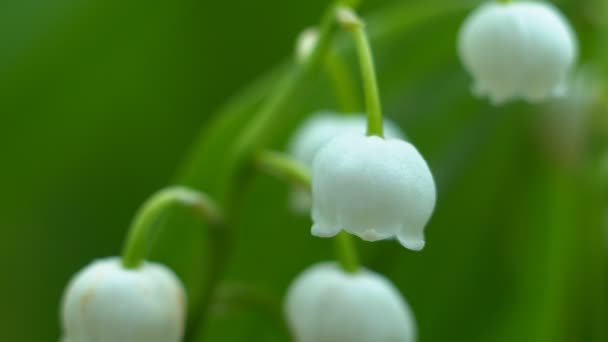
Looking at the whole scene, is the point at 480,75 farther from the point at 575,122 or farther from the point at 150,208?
the point at 575,122

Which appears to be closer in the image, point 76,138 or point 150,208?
point 150,208

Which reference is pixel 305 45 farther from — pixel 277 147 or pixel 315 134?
pixel 277 147

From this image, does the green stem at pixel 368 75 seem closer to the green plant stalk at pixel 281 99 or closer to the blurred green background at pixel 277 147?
the green plant stalk at pixel 281 99

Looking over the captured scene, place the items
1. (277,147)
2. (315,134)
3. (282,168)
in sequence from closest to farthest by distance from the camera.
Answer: (282,168), (315,134), (277,147)

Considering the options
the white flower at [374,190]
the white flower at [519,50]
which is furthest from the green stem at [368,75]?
the white flower at [519,50]

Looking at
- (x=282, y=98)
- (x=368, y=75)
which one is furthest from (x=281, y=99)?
(x=368, y=75)

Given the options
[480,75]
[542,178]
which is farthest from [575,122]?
[480,75]
